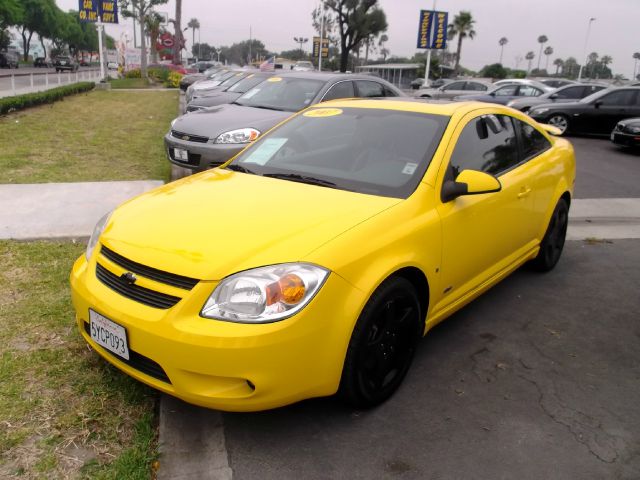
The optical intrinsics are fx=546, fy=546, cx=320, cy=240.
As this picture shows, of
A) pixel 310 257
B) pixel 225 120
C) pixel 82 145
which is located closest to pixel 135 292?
pixel 310 257

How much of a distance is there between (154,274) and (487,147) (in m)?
2.43

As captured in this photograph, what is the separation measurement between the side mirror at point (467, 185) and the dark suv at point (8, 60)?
5832 cm

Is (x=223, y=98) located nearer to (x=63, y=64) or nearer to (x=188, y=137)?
(x=188, y=137)

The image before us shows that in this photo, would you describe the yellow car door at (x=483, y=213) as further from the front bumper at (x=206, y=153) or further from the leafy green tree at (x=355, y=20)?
the leafy green tree at (x=355, y=20)

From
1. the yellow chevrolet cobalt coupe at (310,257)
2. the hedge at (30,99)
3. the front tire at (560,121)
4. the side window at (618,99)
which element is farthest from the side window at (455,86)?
the yellow chevrolet cobalt coupe at (310,257)

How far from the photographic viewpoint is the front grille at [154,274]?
2.39m

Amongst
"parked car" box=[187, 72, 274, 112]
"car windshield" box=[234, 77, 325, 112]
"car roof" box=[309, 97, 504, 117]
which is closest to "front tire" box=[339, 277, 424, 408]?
"car roof" box=[309, 97, 504, 117]

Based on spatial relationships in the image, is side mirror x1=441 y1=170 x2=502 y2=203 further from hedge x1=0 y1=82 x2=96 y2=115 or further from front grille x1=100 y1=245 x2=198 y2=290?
hedge x1=0 y1=82 x2=96 y2=115

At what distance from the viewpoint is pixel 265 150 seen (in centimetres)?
382

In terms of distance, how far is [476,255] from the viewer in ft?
11.5

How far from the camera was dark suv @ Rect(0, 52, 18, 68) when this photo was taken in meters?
50.8

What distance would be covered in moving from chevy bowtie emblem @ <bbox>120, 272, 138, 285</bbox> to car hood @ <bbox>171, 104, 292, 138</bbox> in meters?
4.58

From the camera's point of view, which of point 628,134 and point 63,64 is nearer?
point 628,134

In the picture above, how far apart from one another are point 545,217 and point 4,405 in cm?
400
